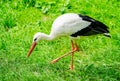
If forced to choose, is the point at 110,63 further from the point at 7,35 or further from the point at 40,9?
the point at 40,9

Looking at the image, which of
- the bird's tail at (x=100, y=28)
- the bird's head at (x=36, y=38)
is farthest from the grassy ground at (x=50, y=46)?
the bird's tail at (x=100, y=28)

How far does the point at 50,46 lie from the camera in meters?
6.96

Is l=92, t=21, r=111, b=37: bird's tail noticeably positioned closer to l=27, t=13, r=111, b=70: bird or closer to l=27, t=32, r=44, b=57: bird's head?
l=27, t=13, r=111, b=70: bird

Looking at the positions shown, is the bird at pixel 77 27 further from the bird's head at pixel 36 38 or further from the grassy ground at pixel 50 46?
the grassy ground at pixel 50 46

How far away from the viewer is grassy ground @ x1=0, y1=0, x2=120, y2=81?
6105mm

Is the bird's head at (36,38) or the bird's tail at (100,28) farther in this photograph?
the bird's head at (36,38)

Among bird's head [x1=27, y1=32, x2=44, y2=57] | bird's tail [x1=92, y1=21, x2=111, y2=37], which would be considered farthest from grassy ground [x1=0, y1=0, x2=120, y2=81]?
bird's tail [x1=92, y1=21, x2=111, y2=37]

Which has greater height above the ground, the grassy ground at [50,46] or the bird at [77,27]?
the bird at [77,27]

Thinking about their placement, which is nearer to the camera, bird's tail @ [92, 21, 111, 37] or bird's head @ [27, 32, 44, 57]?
bird's tail @ [92, 21, 111, 37]

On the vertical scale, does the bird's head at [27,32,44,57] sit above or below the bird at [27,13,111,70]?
below

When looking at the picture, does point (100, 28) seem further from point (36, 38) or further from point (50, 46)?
point (50, 46)

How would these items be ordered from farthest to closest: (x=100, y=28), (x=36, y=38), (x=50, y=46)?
(x=50, y=46) < (x=36, y=38) < (x=100, y=28)

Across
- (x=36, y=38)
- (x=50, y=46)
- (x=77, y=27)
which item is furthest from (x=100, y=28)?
(x=50, y=46)

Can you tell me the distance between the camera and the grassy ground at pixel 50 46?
6.11 metres
